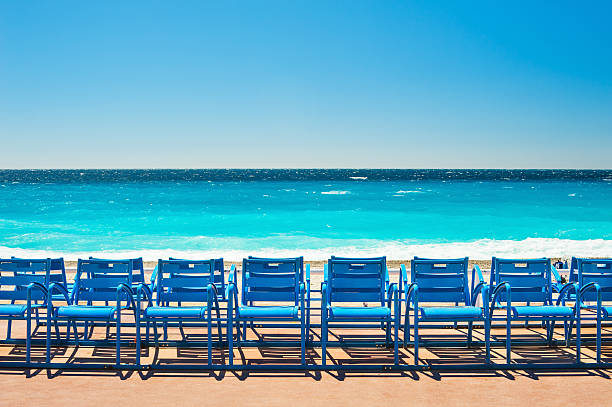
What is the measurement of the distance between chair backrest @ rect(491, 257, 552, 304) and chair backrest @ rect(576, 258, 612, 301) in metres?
0.35

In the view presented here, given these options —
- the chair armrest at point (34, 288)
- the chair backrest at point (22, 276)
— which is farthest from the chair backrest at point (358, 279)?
the chair backrest at point (22, 276)

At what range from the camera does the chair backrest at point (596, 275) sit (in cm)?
539

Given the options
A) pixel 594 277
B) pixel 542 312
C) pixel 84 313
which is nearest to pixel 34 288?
pixel 84 313

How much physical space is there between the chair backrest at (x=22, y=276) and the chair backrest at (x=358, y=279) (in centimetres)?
299

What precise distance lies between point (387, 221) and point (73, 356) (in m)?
26.8

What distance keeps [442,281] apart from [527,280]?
915 mm

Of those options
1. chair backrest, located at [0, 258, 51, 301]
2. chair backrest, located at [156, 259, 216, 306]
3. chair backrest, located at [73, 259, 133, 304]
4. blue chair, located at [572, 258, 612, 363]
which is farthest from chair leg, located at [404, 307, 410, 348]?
chair backrest, located at [0, 258, 51, 301]

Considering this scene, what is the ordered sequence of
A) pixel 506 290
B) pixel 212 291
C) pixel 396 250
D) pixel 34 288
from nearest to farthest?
1. pixel 506 290
2. pixel 212 291
3. pixel 34 288
4. pixel 396 250

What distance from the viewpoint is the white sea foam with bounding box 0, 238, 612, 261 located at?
1773 cm

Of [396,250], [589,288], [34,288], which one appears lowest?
[396,250]

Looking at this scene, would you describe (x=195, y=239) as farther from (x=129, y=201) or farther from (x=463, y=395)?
(x=129, y=201)

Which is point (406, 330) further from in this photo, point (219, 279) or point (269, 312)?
point (219, 279)

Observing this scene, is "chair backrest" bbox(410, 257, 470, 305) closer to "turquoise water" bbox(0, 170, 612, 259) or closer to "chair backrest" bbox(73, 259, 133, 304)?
"chair backrest" bbox(73, 259, 133, 304)

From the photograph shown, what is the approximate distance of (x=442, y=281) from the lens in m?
5.33
